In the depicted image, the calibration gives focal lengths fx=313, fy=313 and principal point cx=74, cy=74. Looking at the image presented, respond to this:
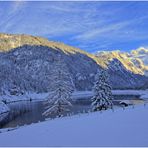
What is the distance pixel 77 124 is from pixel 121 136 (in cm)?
821

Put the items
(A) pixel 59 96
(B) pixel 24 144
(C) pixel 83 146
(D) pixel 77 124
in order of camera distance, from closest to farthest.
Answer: (C) pixel 83 146 < (B) pixel 24 144 < (D) pixel 77 124 < (A) pixel 59 96

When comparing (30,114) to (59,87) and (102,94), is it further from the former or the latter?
(102,94)

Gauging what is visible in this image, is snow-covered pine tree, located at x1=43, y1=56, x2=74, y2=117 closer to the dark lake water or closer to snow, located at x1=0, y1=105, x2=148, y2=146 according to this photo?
the dark lake water

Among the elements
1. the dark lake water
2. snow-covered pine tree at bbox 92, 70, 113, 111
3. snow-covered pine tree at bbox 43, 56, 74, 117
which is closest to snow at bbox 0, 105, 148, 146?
snow-covered pine tree at bbox 43, 56, 74, 117

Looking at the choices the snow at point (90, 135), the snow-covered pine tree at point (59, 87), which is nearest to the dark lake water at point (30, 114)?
the snow-covered pine tree at point (59, 87)

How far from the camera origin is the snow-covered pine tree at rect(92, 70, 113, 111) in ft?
161

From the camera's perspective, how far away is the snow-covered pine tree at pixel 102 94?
49.1 metres

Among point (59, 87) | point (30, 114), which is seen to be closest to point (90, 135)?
point (59, 87)

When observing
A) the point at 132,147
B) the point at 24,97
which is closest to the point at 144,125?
the point at 132,147

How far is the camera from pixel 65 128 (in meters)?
27.6

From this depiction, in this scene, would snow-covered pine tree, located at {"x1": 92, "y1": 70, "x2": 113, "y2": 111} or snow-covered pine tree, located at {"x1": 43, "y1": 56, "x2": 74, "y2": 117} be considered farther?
snow-covered pine tree, located at {"x1": 92, "y1": 70, "x2": 113, "y2": 111}

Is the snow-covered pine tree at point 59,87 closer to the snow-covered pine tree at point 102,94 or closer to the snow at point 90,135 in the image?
the snow-covered pine tree at point 102,94

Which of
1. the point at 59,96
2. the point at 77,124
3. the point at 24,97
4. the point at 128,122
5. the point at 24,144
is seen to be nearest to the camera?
the point at 24,144

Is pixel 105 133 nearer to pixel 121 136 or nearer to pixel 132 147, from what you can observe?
pixel 121 136
